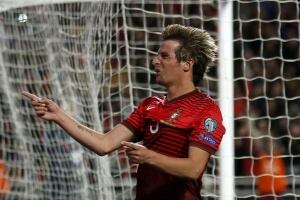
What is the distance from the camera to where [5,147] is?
755 cm

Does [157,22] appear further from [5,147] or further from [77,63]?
[5,147]

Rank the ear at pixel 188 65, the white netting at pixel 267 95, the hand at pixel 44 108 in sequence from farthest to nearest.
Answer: the white netting at pixel 267 95 < the ear at pixel 188 65 < the hand at pixel 44 108

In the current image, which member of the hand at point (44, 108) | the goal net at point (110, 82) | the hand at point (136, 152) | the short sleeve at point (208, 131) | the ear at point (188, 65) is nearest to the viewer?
the hand at point (136, 152)

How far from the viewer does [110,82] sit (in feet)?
20.6

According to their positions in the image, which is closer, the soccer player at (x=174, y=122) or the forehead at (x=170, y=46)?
the soccer player at (x=174, y=122)

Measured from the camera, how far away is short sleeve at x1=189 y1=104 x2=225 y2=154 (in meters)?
3.51

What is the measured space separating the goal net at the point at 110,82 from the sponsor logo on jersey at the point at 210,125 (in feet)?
7.50

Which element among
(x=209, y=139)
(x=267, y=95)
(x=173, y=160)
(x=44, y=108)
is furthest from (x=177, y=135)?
(x=267, y=95)

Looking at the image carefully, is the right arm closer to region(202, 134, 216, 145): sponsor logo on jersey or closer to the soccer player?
the soccer player

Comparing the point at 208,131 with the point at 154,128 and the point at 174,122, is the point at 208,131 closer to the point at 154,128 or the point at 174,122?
the point at 174,122

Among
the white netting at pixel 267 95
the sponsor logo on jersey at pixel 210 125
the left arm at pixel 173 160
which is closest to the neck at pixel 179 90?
the sponsor logo on jersey at pixel 210 125

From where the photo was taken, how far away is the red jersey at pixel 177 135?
11.8 feet

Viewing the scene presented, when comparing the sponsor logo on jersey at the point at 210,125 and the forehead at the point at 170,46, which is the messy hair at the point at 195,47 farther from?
the sponsor logo on jersey at the point at 210,125

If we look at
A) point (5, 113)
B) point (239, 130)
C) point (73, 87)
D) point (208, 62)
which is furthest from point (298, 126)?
point (208, 62)
